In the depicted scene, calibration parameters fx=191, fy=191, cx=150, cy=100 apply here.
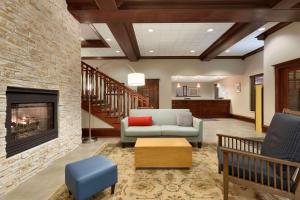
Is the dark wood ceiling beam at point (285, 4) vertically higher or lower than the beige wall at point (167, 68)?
higher

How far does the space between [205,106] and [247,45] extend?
13.2 ft

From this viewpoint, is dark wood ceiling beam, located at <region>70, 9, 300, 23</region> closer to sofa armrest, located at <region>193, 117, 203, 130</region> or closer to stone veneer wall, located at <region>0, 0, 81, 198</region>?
stone veneer wall, located at <region>0, 0, 81, 198</region>

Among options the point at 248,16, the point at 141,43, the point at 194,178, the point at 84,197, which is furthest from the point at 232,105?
the point at 84,197

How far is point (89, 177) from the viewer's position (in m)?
2.07

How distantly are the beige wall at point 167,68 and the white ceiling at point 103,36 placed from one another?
731mm

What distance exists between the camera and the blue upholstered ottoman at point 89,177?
2002mm

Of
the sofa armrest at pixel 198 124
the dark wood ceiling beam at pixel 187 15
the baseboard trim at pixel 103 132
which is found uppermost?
the dark wood ceiling beam at pixel 187 15

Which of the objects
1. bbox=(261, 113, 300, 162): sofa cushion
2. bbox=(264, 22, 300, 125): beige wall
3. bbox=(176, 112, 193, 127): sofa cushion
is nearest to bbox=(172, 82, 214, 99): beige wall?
bbox=(264, 22, 300, 125): beige wall

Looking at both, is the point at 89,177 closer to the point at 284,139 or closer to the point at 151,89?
the point at 284,139

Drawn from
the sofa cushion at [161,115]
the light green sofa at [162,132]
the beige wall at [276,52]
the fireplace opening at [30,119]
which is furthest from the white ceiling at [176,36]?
the fireplace opening at [30,119]

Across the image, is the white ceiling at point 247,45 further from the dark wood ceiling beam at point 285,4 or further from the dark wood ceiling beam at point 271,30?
the dark wood ceiling beam at point 285,4

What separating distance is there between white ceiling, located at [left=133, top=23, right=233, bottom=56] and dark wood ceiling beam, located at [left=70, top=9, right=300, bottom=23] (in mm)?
835

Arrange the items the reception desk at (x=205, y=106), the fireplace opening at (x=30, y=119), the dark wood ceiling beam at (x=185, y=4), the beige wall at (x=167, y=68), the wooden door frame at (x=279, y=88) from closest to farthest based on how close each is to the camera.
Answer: the fireplace opening at (x=30, y=119) < the dark wood ceiling beam at (x=185, y=4) < the wooden door frame at (x=279, y=88) < the beige wall at (x=167, y=68) < the reception desk at (x=205, y=106)

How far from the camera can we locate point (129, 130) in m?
4.39
